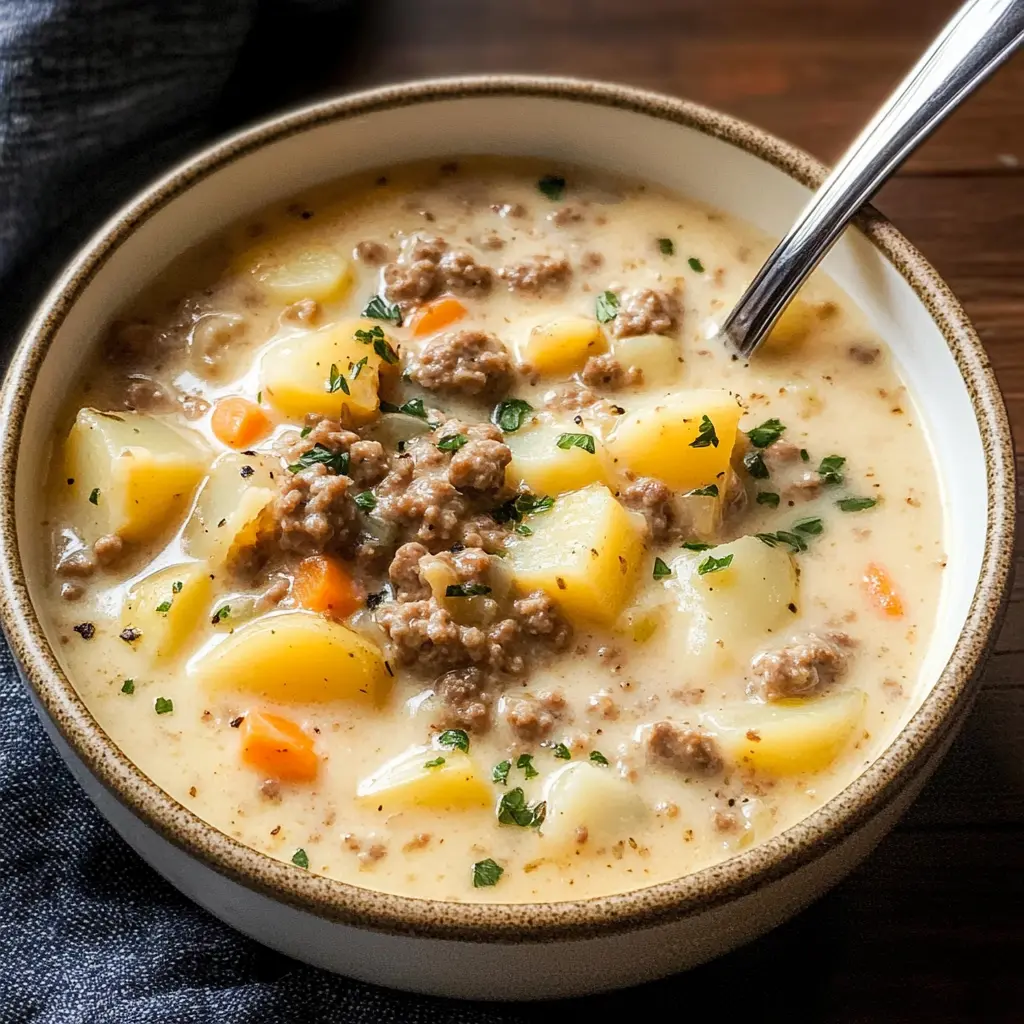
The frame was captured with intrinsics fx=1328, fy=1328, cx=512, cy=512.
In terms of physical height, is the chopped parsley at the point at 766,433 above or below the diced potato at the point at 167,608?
above

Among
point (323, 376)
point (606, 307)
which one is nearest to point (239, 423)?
point (323, 376)

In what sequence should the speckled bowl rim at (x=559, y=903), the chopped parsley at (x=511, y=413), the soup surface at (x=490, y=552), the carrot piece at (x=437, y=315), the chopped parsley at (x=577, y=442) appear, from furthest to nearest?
the carrot piece at (x=437, y=315) < the chopped parsley at (x=511, y=413) < the chopped parsley at (x=577, y=442) < the soup surface at (x=490, y=552) < the speckled bowl rim at (x=559, y=903)

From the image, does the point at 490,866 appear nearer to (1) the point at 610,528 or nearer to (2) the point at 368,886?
(2) the point at 368,886

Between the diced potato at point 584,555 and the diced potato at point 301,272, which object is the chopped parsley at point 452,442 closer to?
the diced potato at point 584,555

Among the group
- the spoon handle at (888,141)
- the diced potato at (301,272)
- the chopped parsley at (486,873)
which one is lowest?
the chopped parsley at (486,873)

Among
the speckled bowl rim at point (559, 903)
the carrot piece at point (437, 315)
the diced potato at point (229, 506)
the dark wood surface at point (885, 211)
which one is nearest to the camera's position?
the speckled bowl rim at point (559, 903)

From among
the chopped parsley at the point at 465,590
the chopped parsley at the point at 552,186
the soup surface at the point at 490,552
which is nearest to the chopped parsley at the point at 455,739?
the soup surface at the point at 490,552

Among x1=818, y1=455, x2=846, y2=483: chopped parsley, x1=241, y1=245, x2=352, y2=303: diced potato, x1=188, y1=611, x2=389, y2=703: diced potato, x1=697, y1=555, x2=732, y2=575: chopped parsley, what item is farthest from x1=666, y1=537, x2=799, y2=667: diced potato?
x1=241, y1=245, x2=352, y2=303: diced potato
